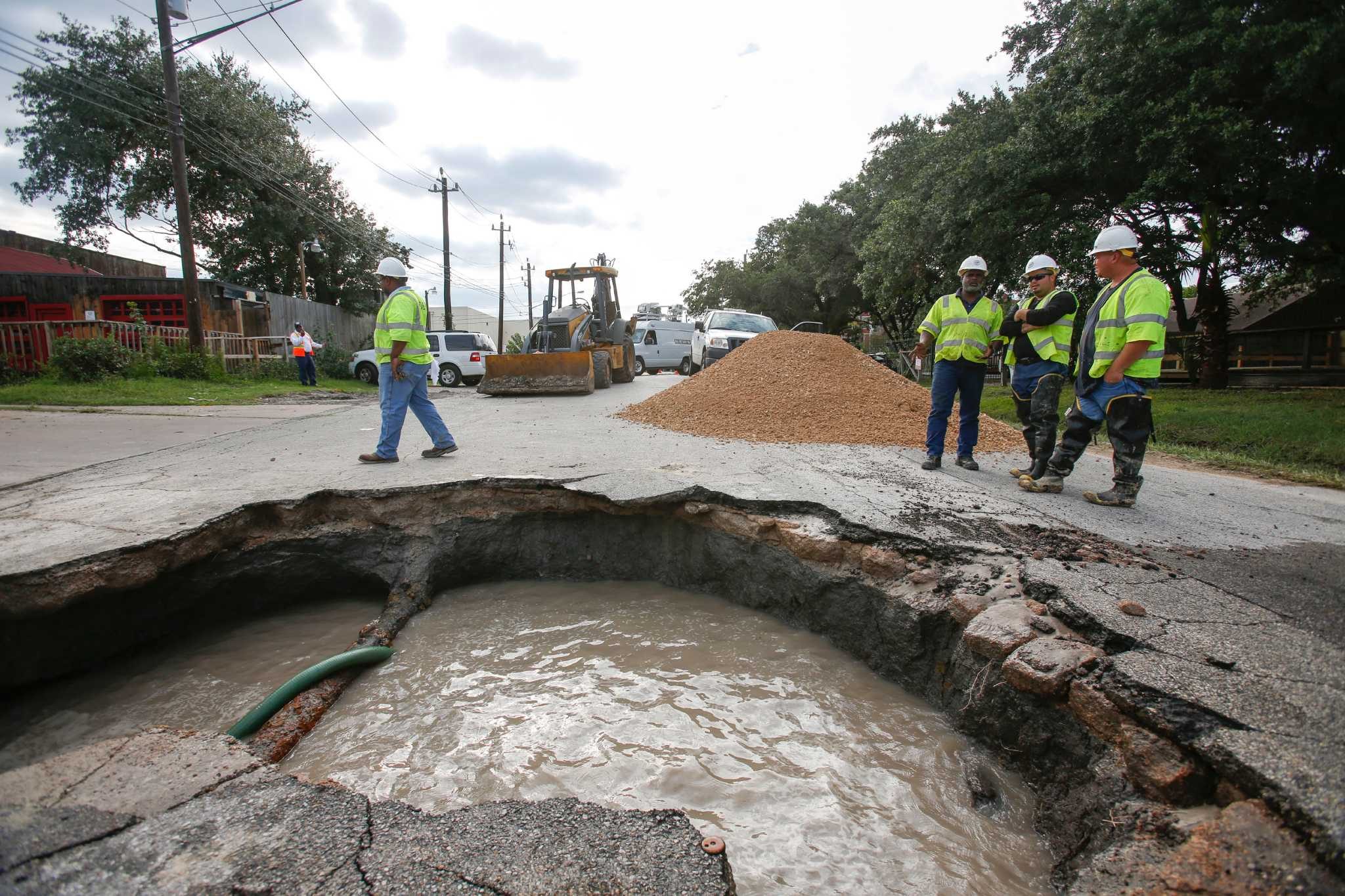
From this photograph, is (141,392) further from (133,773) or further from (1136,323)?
(1136,323)

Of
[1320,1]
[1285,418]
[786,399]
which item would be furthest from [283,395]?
[1320,1]

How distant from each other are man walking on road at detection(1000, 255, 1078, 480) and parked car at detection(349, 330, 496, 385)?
15.4 m

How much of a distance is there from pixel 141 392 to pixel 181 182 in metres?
4.53

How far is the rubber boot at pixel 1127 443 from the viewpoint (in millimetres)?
3947

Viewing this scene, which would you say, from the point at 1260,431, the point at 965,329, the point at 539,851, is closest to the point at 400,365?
the point at 539,851

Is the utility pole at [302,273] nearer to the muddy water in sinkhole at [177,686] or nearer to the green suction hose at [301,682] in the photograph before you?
the muddy water in sinkhole at [177,686]

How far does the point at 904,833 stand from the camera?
7.20 feet

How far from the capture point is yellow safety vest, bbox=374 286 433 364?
5.27 meters

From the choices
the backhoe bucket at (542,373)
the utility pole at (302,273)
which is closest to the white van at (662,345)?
the backhoe bucket at (542,373)

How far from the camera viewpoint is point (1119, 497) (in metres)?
4.12

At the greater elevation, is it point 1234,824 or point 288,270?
point 288,270

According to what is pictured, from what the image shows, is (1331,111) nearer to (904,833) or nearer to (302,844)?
(904,833)

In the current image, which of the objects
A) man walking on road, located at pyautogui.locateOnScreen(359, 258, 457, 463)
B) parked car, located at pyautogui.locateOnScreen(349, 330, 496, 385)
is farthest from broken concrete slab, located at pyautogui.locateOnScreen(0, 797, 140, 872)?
parked car, located at pyautogui.locateOnScreen(349, 330, 496, 385)

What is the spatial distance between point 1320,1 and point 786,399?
883 centimetres
